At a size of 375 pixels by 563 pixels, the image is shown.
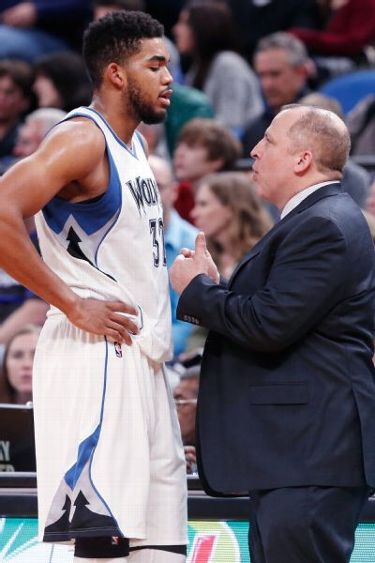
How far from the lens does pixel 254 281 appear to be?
347 centimetres

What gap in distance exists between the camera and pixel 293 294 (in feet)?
10.8

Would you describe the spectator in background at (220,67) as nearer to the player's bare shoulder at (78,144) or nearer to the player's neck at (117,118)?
the player's neck at (117,118)

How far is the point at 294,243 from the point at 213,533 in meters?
0.95

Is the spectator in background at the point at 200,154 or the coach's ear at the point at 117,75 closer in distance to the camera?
the coach's ear at the point at 117,75

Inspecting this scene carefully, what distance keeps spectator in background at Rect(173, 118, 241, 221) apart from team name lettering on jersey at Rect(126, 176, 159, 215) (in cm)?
325

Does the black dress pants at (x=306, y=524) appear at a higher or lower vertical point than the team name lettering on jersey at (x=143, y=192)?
lower

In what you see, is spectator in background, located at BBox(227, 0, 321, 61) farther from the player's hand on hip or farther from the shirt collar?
the player's hand on hip

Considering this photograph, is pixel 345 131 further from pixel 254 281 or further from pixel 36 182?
pixel 36 182

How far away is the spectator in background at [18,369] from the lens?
5469 millimetres

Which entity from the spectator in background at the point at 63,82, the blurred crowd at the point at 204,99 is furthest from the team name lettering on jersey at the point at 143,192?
the spectator in background at the point at 63,82

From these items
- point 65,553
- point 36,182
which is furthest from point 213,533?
point 36,182

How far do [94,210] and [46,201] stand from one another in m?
0.16

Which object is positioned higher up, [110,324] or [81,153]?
[81,153]

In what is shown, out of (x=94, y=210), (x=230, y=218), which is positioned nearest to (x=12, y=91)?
(x=230, y=218)
